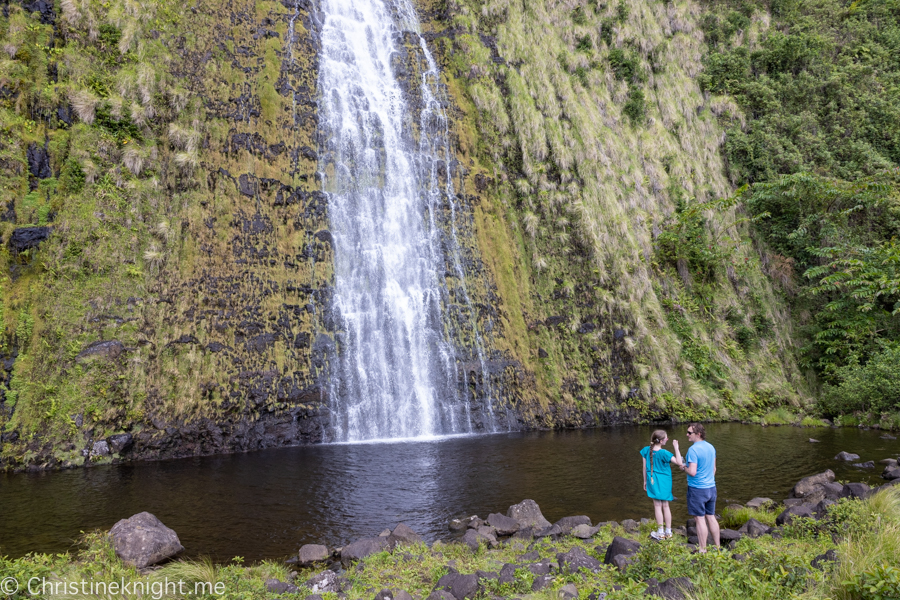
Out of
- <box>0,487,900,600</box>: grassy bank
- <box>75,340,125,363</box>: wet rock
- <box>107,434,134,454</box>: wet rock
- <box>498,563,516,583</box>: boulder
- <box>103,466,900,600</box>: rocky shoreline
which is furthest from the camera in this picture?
<box>75,340,125,363</box>: wet rock

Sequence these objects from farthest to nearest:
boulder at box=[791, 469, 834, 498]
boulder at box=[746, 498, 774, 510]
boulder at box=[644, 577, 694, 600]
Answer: boulder at box=[791, 469, 834, 498], boulder at box=[746, 498, 774, 510], boulder at box=[644, 577, 694, 600]

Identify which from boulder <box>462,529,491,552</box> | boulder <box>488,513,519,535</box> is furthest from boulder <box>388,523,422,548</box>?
boulder <box>488,513,519,535</box>

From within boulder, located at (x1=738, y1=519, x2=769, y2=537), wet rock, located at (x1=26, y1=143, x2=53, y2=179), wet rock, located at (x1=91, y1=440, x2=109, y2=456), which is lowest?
boulder, located at (x1=738, y1=519, x2=769, y2=537)

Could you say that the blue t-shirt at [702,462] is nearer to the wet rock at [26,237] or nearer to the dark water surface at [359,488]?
the dark water surface at [359,488]

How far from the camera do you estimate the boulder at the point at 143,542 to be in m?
8.31

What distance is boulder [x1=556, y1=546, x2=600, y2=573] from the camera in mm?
7005

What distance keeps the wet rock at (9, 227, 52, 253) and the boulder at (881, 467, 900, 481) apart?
25847 millimetres

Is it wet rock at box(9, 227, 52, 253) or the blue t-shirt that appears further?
wet rock at box(9, 227, 52, 253)

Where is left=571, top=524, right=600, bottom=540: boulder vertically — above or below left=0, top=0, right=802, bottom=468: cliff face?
below

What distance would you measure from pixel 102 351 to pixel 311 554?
12484mm

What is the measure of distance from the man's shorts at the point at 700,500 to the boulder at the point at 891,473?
27.7 ft

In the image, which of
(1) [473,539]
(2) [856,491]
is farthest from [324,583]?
(2) [856,491]

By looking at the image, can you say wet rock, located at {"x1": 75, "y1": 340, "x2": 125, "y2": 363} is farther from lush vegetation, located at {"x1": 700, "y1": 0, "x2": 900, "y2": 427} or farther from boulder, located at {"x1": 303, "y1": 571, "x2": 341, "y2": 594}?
lush vegetation, located at {"x1": 700, "y1": 0, "x2": 900, "y2": 427}

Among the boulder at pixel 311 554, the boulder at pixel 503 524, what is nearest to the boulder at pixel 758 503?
the boulder at pixel 503 524
